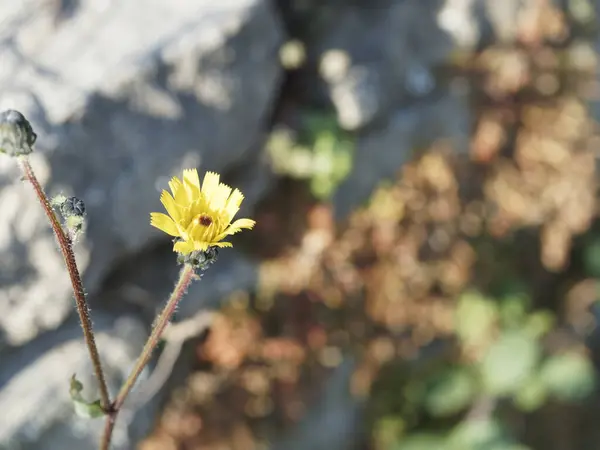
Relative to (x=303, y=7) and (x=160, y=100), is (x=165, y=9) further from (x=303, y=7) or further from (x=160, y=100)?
(x=303, y=7)

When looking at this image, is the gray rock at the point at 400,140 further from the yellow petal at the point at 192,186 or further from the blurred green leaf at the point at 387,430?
Answer: the yellow petal at the point at 192,186

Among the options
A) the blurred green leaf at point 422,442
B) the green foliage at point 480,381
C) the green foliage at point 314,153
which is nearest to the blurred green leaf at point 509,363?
the green foliage at point 480,381

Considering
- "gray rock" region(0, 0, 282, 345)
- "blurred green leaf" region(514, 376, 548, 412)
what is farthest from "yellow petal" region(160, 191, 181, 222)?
"blurred green leaf" region(514, 376, 548, 412)

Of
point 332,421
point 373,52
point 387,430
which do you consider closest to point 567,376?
point 387,430

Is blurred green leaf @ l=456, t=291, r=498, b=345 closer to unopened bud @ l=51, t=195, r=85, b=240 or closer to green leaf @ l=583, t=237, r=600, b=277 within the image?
Answer: green leaf @ l=583, t=237, r=600, b=277

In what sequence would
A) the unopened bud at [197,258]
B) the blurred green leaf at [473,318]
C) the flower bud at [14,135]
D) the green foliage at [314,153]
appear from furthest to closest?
the blurred green leaf at [473,318] < the green foliage at [314,153] < the unopened bud at [197,258] < the flower bud at [14,135]

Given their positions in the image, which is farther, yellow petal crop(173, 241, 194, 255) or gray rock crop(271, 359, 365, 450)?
gray rock crop(271, 359, 365, 450)

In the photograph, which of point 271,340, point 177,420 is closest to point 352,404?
point 271,340
